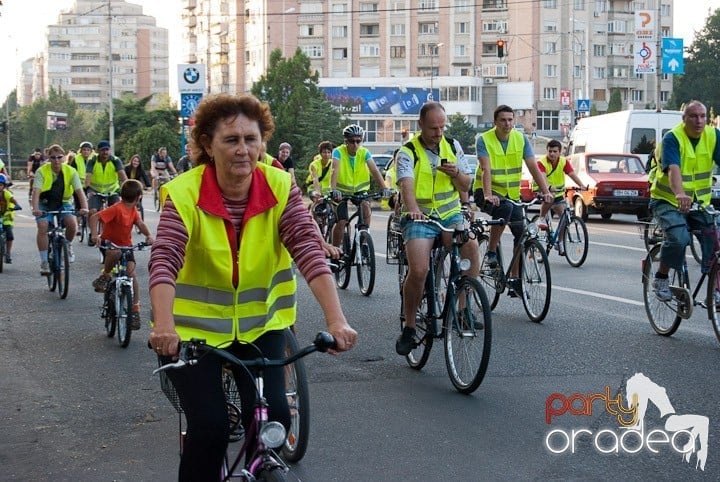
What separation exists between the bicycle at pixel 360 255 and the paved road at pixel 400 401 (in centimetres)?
86

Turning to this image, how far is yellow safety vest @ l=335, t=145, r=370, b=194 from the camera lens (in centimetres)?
1483

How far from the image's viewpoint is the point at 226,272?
441cm

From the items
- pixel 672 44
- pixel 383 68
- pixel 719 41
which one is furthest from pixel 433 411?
pixel 719 41

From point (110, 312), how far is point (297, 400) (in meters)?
5.31

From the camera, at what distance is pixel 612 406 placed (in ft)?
24.7

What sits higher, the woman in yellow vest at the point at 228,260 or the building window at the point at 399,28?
the building window at the point at 399,28

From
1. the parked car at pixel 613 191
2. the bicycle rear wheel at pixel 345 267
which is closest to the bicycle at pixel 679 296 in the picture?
the bicycle rear wheel at pixel 345 267

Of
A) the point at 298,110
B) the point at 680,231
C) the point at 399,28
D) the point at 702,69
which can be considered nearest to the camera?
the point at 680,231

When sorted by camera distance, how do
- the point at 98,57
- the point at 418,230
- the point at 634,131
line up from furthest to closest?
the point at 98,57 < the point at 634,131 < the point at 418,230

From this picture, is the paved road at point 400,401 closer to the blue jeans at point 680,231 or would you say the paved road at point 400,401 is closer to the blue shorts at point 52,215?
the blue jeans at point 680,231

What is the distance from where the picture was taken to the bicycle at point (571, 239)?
1684 cm

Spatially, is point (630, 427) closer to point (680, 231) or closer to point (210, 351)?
point (680, 231)

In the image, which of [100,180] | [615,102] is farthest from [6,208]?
[615,102]

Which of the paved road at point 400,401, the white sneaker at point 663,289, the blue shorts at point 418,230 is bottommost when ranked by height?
the paved road at point 400,401
